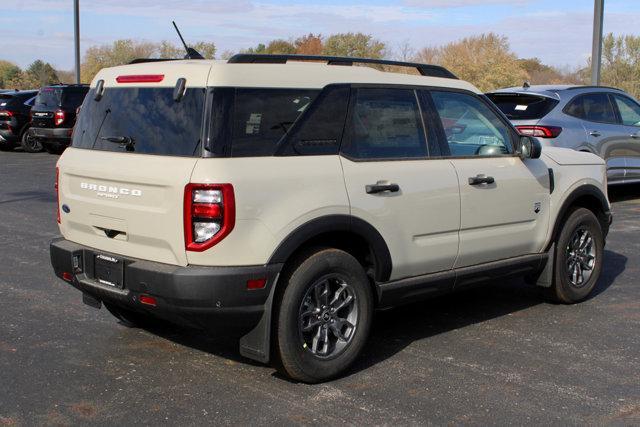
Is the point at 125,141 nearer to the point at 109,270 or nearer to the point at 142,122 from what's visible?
the point at 142,122

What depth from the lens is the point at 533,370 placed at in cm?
496

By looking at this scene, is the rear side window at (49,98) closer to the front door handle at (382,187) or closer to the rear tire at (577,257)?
the rear tire at (577,257)

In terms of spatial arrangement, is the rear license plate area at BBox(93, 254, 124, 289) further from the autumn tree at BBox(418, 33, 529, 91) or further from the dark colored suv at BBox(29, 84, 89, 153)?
the autumn tree at BBox(418, 33, 529, 91)

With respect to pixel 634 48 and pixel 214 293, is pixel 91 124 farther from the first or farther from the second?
pixel 634 48

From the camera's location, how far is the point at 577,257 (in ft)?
21.6

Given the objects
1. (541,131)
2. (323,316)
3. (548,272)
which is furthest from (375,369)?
(541,131)

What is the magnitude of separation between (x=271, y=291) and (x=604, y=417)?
1.92 m

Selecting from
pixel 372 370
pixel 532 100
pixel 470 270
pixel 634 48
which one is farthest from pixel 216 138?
pixel 634 48

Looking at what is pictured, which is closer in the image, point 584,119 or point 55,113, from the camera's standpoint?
point 584,119

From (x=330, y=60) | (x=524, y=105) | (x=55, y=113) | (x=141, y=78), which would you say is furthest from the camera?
(x=55, y=113)

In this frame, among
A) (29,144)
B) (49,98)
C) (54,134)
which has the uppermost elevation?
(49,98)

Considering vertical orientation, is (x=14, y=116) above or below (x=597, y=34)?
below

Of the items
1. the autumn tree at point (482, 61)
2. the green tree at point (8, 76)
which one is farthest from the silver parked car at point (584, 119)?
the green tree at point (8, 76)

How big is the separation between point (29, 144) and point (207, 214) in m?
19.3
